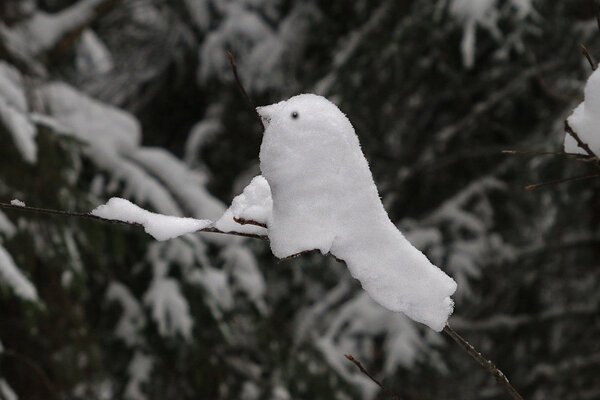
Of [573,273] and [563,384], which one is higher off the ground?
[573,273]

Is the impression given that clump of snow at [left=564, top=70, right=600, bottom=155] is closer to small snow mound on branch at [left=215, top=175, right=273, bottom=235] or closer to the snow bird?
the snow bird

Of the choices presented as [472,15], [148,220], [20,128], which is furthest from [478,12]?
[148,220]

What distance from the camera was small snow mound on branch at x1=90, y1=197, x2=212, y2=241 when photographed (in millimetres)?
622

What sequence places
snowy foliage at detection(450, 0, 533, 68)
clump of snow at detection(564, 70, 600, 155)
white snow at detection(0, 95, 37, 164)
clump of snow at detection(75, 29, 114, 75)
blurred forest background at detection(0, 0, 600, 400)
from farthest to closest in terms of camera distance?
clump of snow at detection(75, 29, 114, 75), snowy foliage at detection(450, 0, 533, 68), blurred forest background at detection(0, 0, 600, 400), white snow at detection(0, 95, 37, 164), clump of snow at detection(564, 70, 600, 155)

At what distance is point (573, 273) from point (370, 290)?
3895 millimetres

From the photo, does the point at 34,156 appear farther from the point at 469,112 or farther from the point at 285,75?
the point at 469,112

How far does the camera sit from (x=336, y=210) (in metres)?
0.62

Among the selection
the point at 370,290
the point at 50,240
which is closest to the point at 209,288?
the point at 50,240

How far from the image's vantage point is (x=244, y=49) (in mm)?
3623

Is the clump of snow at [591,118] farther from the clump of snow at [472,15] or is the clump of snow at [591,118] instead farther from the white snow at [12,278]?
the clump of snow at [472,15]

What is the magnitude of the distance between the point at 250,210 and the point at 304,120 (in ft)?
0.40

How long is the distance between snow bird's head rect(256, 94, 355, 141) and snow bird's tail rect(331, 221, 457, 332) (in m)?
0.13

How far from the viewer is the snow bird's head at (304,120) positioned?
0.61 metres

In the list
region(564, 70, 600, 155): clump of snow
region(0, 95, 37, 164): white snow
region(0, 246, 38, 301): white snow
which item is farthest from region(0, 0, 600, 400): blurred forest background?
region(564, 70, 600, 155): clump of snow
